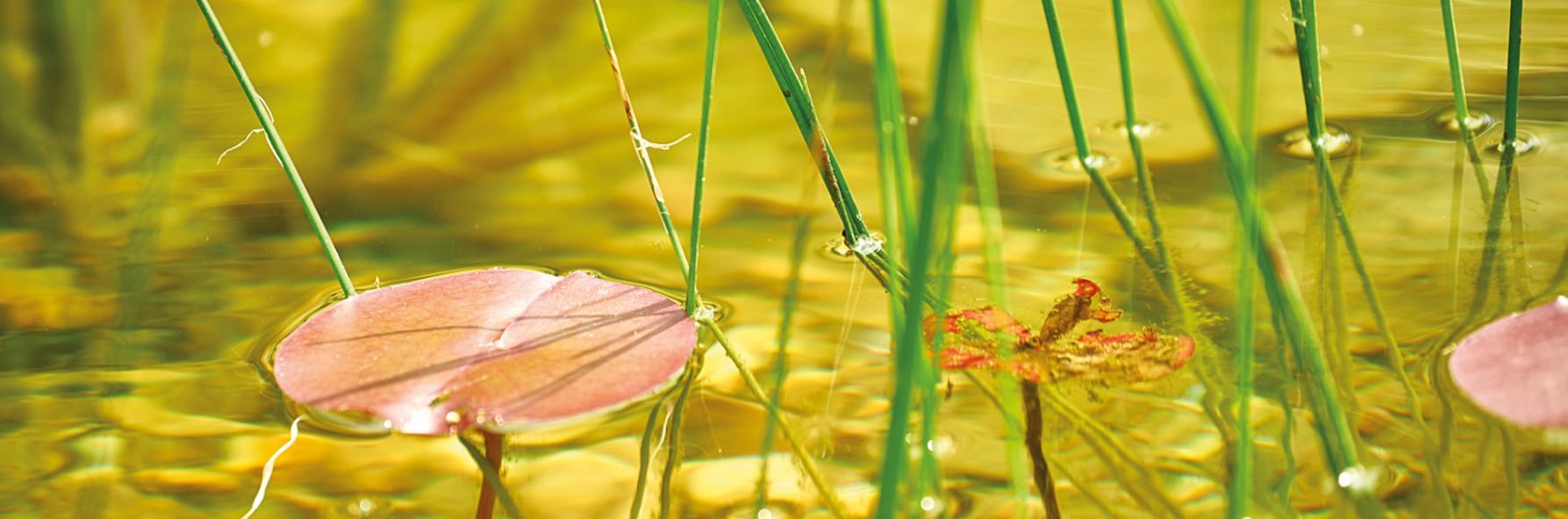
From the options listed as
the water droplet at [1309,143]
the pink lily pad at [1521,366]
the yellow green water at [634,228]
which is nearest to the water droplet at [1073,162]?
the yellow green water at [634,228]

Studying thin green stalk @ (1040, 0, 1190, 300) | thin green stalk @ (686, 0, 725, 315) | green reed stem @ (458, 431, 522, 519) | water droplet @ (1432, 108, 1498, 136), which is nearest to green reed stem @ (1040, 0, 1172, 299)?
thin green stalk @ (1040, 0, 1190, 300)

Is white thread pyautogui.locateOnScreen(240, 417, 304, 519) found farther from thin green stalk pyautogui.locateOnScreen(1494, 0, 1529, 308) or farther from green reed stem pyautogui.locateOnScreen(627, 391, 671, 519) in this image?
thin green stalk pyautogui.locateOnScreen(1494, 0, 1529, 308)

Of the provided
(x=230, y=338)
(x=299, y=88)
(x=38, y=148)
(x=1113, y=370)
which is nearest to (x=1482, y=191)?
(x=1113, y=370)

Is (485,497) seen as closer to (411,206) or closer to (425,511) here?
(425,511)

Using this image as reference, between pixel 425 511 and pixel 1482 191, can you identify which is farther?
pixel 1482 191

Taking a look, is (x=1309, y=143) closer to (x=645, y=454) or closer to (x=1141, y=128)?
(x=1141, y=128)
